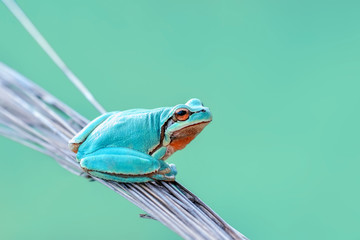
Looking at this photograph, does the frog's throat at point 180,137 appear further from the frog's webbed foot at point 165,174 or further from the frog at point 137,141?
the frog's webbed foot at point 165,174

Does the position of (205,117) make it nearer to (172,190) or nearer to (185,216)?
(172,190)

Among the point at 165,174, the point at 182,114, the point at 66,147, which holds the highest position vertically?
the point at 66,147

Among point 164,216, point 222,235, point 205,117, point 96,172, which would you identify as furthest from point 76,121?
point 222,235

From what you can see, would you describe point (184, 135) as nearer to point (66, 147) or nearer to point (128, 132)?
point (128, 132)

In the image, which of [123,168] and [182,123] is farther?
[182,123]

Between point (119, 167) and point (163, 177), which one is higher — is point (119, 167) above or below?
above

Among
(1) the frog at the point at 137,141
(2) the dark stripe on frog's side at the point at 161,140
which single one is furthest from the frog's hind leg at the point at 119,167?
(2) the dark stripe on frog's side at the point at 161,140

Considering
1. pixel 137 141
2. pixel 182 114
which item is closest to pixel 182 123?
pixel 182 114
